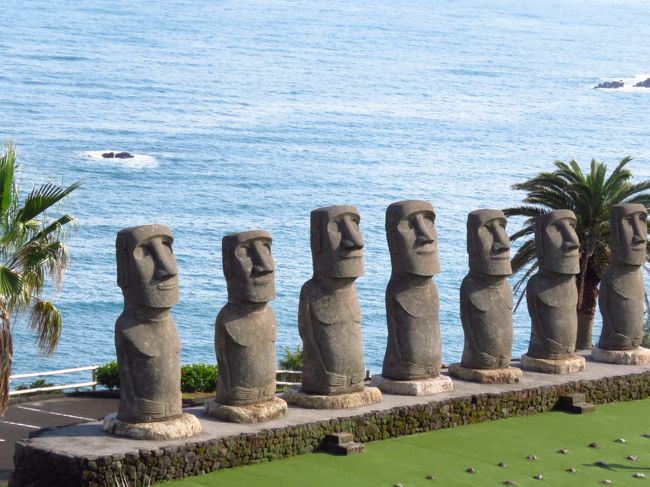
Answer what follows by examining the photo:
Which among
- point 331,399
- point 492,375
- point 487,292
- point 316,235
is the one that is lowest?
point 331,399

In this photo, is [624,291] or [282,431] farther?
[624,291]

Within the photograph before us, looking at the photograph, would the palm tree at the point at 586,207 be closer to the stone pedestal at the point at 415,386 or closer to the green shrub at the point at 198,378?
the green shrub at the point at 198,378

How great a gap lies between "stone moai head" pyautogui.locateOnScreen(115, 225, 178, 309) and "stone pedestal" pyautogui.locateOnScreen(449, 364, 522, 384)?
21.6 ft

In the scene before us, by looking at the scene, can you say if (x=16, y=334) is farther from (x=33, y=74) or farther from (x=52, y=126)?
(x=33, y=74)

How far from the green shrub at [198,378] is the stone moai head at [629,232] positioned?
29.5ft

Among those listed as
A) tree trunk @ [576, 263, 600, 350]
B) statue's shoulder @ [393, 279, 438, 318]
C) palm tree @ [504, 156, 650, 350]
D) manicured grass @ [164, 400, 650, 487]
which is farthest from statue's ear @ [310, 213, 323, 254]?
tree trunk @ [576, 263, 600, 350]

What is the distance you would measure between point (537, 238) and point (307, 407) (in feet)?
18.1

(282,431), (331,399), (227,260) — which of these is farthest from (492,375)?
(227,260)

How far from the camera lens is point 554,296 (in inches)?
1008

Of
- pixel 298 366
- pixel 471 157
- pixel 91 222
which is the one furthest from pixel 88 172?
pixel 298 366

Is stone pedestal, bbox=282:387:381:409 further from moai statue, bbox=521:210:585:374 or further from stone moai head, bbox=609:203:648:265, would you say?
stone moai head, bbox=609:203:648:265

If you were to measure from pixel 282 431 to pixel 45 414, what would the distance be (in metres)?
7.70

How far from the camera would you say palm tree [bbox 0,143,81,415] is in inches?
796

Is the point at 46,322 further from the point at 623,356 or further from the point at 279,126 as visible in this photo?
the point at 279,126
